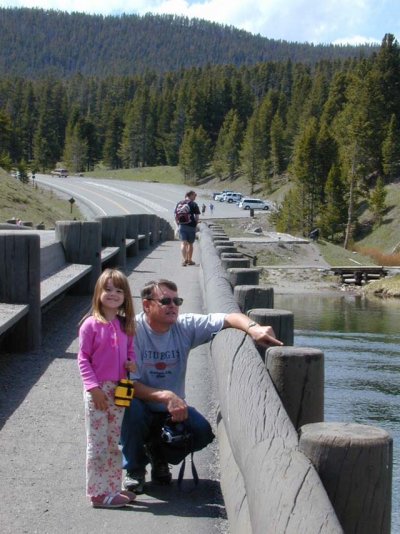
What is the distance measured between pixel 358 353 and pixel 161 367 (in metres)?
22.8

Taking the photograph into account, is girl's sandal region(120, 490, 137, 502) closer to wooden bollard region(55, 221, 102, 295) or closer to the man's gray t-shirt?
the man's gray t-shirt

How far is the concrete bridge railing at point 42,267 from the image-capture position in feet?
28.0

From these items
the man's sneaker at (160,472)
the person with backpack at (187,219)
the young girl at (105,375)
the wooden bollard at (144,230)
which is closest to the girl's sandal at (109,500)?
the young girl at (105,375)

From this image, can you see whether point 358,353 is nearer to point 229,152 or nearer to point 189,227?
point 189,227

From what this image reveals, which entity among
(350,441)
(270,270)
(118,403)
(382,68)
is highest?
(382,68)

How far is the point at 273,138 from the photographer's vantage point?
136000mm

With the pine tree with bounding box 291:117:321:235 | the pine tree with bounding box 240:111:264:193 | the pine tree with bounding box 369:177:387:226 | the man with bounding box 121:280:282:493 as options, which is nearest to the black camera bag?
the man with bounding box 121:280:282:493

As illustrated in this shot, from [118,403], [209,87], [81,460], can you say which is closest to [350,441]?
[118,403]

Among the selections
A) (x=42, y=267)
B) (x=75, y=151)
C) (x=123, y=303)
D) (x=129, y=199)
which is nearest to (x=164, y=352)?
(x=123, y=303)

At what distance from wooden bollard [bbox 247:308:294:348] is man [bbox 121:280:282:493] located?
0.19 metres

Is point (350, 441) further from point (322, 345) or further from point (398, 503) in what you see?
point (322, 345)

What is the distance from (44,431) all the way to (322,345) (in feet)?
75.2

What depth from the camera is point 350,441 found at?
111 inches

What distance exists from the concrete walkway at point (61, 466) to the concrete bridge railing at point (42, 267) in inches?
12.6
